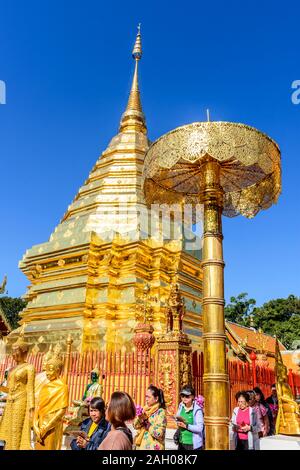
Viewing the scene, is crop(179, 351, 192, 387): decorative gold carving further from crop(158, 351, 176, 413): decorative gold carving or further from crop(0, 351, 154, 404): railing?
crop(0, 351, 154, 404): railing

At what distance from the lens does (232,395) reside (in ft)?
34.4

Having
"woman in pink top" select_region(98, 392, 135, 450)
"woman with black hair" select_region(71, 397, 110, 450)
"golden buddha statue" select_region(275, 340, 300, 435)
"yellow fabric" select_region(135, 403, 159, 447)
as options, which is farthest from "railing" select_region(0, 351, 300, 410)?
"woman in pink top" select_region(98, 392, 135, 450)

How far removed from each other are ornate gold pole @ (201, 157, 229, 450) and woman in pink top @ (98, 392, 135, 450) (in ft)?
5.22

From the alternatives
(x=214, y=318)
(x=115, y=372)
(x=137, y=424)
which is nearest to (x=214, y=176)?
(x=214, y=318)

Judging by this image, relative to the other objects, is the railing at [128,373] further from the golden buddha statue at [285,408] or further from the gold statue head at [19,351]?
the gold statue head at [19,351]

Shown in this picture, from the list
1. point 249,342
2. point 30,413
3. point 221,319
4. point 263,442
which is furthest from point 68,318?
point 249,342

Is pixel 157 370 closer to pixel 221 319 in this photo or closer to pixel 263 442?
pixel 263 442

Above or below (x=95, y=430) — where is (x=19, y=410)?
above

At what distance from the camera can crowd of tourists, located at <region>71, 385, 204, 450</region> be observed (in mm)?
3115

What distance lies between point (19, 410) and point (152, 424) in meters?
1.93

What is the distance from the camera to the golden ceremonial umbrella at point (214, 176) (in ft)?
14.9

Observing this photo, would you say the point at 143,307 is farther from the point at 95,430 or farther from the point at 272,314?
the point at 272,314

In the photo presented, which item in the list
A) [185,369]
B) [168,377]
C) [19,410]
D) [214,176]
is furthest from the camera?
[185,369]

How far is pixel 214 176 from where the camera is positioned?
5441 mm
